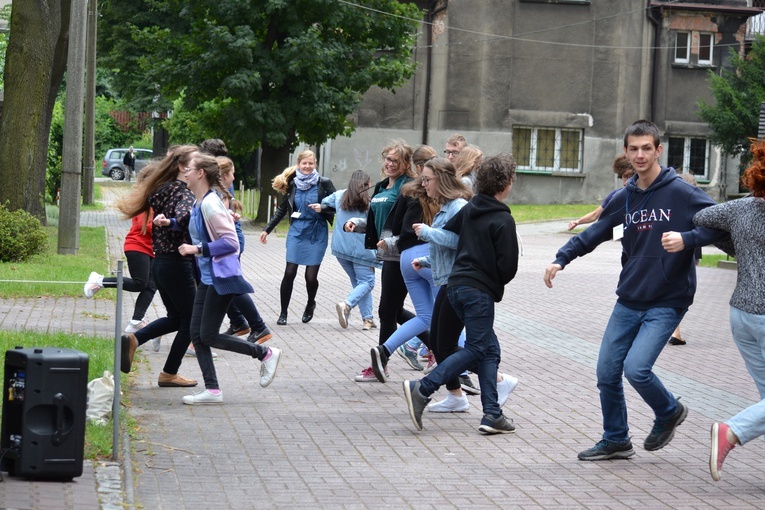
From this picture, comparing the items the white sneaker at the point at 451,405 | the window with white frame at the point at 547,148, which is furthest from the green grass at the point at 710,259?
the white sneaker at the point at 451,405

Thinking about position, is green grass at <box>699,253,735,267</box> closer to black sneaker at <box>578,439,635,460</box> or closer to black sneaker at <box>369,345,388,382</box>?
black sneaker at <box>369,345,388,382</box>

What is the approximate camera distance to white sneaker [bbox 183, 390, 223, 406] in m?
8.29

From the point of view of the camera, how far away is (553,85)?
40438mm

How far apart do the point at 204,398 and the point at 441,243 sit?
2.00m

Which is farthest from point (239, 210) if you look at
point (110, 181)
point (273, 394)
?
point (110, 181)

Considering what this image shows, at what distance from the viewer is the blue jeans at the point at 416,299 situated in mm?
8930

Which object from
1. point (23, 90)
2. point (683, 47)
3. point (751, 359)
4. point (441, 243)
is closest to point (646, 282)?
point (751, 359)

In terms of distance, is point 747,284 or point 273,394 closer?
point 747,284

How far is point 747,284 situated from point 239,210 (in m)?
5.84

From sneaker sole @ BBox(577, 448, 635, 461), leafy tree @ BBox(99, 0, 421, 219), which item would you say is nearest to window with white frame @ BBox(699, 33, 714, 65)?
leafy tree @ BBox(99, 0, 421, 219)

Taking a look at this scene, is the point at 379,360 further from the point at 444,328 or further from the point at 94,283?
the point at 94,283

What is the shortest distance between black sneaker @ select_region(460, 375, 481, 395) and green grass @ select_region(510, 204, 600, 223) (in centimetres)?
2578

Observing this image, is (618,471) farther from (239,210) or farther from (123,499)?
(239,210)

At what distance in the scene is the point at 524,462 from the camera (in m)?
6.86
